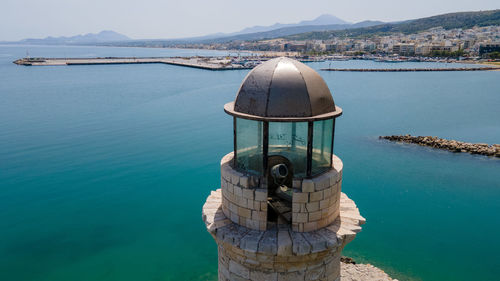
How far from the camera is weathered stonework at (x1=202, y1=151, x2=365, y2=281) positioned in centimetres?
498

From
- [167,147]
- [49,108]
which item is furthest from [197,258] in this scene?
[49,108]

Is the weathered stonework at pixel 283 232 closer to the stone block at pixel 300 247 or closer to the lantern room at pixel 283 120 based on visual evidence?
the stone block at pixel 300 247

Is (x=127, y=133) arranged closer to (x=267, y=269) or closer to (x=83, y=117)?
(x=83, y=117)

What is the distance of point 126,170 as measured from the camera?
2636cm

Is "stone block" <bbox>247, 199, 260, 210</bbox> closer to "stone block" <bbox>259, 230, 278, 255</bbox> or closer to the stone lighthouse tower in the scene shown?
the stone lighthouse tower

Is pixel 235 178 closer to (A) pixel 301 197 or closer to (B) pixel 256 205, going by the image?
(B) pixel 256 205

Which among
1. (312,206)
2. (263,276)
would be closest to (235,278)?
(263,276)

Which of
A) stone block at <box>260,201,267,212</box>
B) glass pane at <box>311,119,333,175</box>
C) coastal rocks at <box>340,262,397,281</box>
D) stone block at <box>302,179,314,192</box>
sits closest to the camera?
stone block at <box>302,179,314,192</box>

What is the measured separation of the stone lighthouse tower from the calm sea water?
38.2 ft

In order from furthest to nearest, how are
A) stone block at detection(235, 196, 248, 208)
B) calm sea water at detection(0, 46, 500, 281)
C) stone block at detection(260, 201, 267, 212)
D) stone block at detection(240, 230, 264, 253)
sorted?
calm sea water at detection(0, 46, 500, 281), stone block at detection(235, 196, 248, 208), stone block at detection(260, 201, 267, 212), stone block at detection(240, 230, 264, 253)

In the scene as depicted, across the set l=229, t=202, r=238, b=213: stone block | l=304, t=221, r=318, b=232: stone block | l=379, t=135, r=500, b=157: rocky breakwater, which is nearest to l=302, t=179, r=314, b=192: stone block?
l=304, t=221, r=318, b=232: stone block

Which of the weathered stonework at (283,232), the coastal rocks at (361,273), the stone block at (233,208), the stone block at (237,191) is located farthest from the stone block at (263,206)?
the coastal rocks at (361,273)

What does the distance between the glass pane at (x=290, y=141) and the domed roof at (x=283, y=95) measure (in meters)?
0.86

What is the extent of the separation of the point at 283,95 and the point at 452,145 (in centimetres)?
3400
